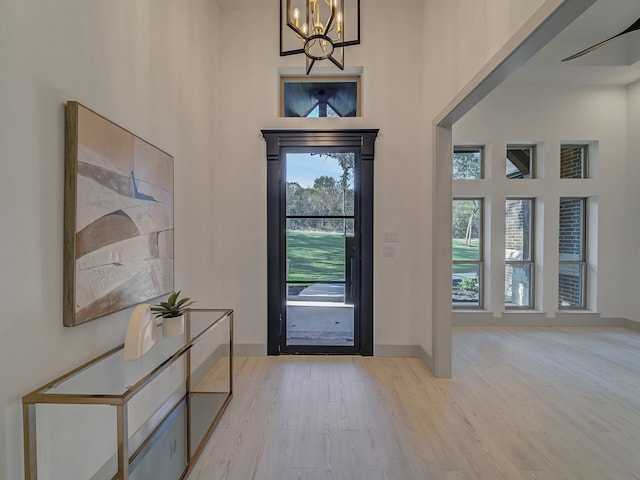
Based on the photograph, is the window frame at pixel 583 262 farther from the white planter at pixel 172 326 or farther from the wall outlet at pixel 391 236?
the white planter at pixel 172 326

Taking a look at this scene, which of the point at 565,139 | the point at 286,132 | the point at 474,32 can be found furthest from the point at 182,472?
the point at 565,139

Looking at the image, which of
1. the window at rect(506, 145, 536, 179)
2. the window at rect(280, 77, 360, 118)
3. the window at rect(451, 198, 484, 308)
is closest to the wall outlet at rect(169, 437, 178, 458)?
the window at rect(280, 77, 360, 118)

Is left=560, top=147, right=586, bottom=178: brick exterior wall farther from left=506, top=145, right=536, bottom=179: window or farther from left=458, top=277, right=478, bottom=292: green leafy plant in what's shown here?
left=458, top=277, right=478, bottom=292: green leafy plant

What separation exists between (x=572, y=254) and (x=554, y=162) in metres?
1.46

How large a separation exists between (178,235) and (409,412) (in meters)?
2.25

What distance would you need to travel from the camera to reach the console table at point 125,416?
1.05m

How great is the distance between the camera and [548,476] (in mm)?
1605

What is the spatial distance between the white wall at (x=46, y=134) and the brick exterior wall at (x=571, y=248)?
5595mm

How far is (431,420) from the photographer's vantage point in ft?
6.82

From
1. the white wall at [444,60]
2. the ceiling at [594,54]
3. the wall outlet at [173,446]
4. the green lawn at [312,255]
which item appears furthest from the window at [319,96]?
the wall outlet at [173,446]

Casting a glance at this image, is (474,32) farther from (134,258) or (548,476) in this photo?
(548,476)

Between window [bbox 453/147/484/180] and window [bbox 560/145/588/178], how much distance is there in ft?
4.30

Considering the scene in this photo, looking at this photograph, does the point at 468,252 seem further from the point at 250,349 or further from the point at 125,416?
the point at 125,416

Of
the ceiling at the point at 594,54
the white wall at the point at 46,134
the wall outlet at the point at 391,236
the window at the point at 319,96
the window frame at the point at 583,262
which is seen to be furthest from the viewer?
the window frame at the point at 583,262
